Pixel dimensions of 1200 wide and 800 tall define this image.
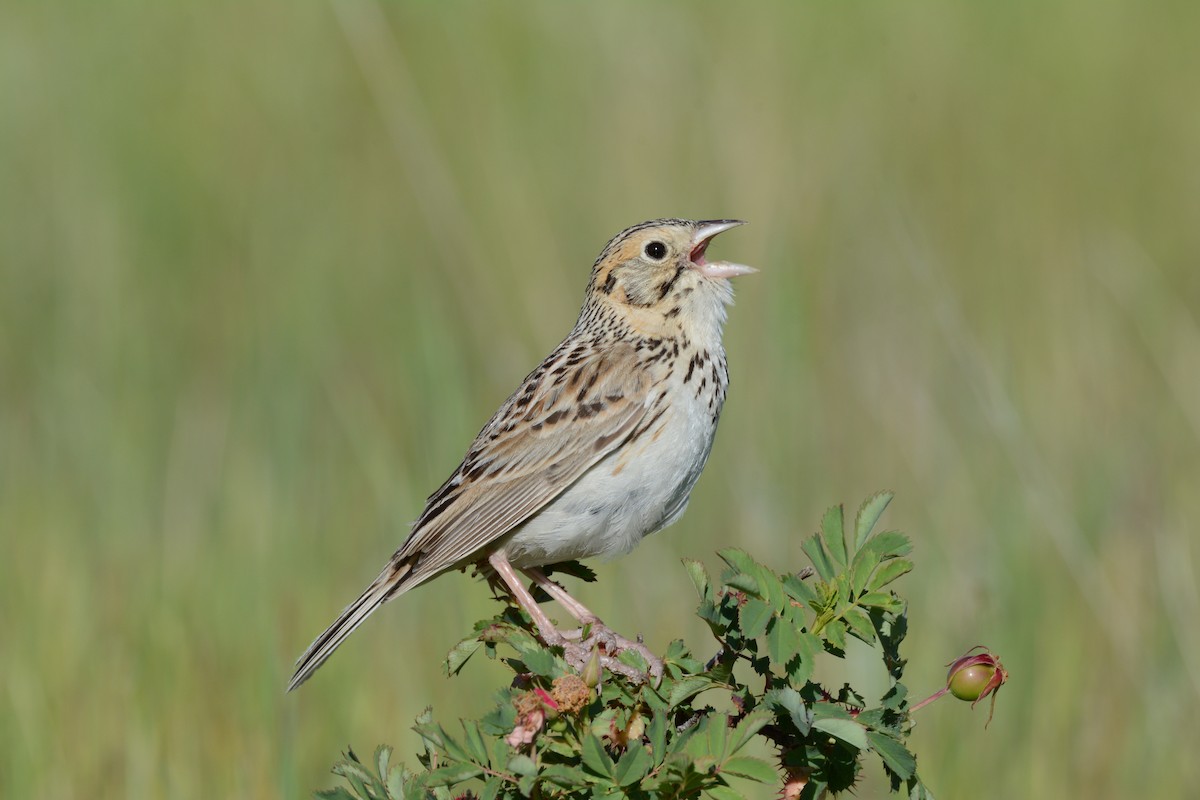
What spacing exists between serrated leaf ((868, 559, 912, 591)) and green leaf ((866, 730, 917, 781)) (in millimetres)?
278

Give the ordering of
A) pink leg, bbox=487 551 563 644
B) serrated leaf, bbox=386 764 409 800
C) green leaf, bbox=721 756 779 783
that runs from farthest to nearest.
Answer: pink leg, bbox=487 551 563 644, serrated leaf, bbox=386 764 409 800, green leaf, bbox=721 756 779 783

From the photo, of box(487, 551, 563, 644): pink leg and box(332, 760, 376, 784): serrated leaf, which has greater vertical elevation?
box(332, 760, 376, 784): serrated leaf

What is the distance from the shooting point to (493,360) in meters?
7.87

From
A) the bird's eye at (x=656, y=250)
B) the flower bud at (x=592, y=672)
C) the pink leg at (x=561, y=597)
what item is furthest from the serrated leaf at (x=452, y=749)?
the bird's eye at (x=656, y=250)

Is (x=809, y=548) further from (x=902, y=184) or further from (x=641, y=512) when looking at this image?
(x=902, y=184)

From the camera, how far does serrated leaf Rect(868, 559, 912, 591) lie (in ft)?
9.75

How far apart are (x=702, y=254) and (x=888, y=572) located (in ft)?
8.39

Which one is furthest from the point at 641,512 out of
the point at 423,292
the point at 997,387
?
the point at 423,292

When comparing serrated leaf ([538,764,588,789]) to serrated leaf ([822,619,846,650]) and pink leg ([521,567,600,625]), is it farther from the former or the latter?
pink leg ([521,567,600,625])

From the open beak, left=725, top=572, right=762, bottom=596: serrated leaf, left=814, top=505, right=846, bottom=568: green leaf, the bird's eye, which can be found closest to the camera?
left=725, top=572, right=762, bottom=596: serrated leaf

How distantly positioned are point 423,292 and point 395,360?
0.46 meters

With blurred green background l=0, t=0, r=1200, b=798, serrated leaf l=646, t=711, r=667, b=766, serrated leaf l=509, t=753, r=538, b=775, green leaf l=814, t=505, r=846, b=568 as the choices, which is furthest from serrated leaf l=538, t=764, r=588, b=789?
blurred green background l=0, t=0, r=1200, b=798

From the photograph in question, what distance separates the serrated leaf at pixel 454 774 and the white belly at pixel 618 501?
5.99 feet

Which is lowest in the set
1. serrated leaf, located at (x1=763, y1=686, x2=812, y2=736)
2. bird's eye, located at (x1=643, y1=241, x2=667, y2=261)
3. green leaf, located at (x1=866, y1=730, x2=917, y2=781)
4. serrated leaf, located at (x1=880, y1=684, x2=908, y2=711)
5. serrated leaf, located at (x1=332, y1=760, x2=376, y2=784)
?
green leaf, located at (x1=866, y1=730, x2=917, y2=781)
